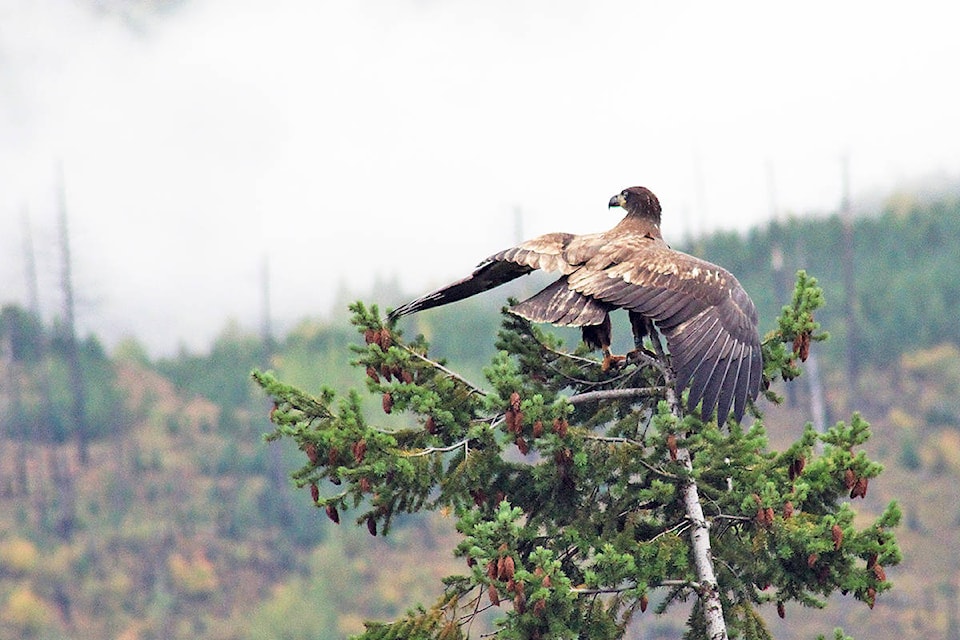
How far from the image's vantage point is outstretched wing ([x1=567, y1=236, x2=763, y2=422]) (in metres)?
7.62

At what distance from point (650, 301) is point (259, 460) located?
2141 inches

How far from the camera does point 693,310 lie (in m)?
8.00

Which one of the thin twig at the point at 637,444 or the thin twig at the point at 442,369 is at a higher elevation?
the thin twig at the point at 442,369

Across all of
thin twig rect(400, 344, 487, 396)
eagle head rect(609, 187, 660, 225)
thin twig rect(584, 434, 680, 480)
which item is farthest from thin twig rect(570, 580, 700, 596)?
eagle head rect(609, 187, 660, 225)

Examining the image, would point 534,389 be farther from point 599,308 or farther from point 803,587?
point 803,587

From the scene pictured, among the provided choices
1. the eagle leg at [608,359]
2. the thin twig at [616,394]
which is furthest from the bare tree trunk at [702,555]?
the eagle leg at [608,359]

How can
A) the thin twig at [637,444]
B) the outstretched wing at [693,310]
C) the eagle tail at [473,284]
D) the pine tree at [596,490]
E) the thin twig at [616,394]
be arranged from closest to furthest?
the pine tree at [596,490], the outstretched wing at [693,310], the thin twig at [637,444], the thin twig at [616,394], the eagle tail at [473,284]

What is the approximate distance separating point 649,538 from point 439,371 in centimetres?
151

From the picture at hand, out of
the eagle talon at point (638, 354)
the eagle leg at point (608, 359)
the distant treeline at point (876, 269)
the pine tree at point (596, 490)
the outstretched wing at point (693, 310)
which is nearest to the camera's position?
the pine tree at point (596, 490)

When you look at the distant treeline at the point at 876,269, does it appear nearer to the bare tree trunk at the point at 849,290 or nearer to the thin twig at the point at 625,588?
the bare tree trunk at the point at 849,290

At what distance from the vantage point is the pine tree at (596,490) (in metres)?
7.51

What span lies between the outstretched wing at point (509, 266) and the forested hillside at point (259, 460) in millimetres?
39872

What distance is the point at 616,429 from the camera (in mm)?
8273

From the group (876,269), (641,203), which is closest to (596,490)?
(641,203)
